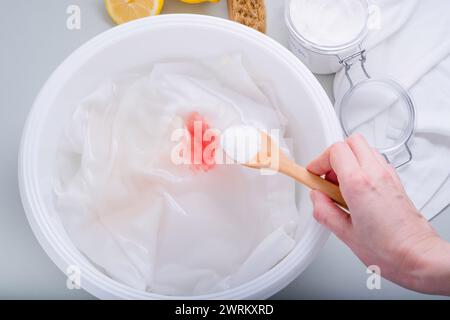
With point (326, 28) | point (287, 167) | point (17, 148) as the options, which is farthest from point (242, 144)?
point (17, 148)

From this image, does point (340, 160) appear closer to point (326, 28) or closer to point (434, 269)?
point (434, 269)

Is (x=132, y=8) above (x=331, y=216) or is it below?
above

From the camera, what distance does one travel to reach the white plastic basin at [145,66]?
1.92ft

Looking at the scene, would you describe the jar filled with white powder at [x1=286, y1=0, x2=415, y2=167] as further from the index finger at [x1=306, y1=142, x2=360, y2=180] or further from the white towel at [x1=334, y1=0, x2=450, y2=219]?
the index finger at [x1=306, y1=142, x2=360, y2=180]

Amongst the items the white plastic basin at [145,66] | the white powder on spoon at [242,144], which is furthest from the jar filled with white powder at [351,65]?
the white powder on spoon at [242,144]

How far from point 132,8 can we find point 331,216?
0.46 m

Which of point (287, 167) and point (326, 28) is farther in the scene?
point (326, 28)

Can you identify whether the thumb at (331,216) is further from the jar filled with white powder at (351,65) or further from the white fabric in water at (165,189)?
the jar filled with white powder at (351,65)

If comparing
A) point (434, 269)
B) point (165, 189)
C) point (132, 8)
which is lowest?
point (434, 269)

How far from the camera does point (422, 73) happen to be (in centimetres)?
78

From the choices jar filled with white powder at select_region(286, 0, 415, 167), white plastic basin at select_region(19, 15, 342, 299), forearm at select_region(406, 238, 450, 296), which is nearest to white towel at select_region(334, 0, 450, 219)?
jar filled with white powder at select_region(286, 0, 415, 167)

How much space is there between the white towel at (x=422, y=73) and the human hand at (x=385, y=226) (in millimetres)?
248
